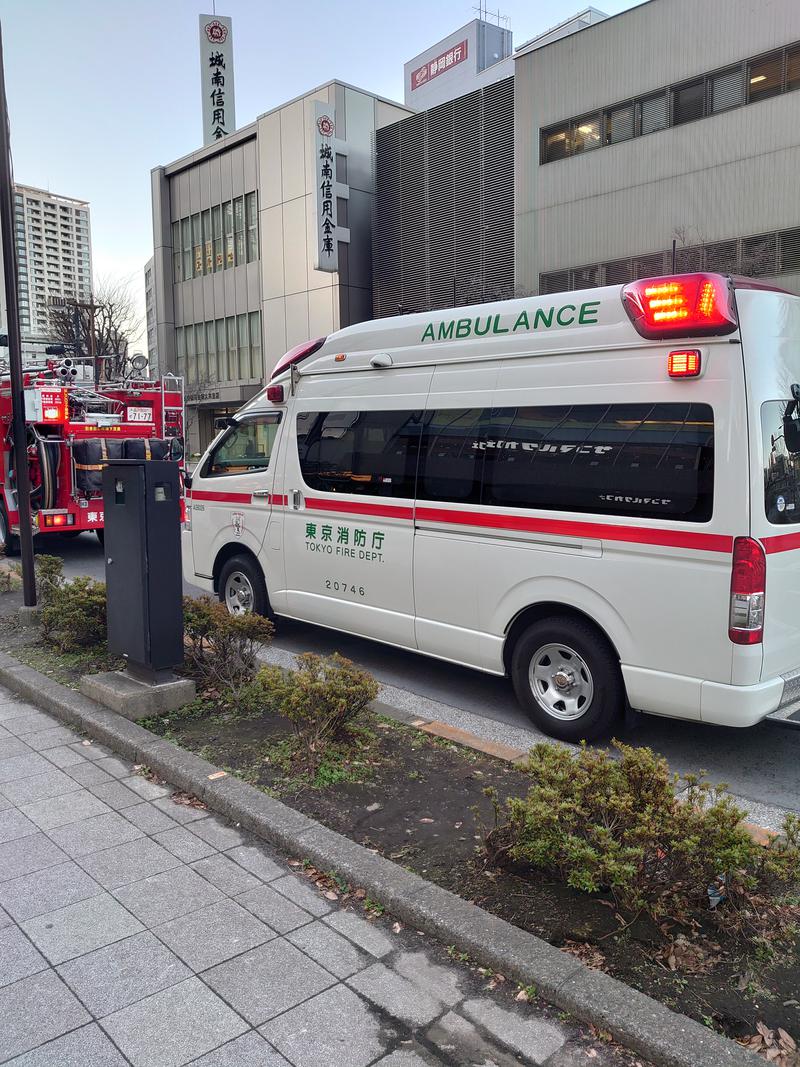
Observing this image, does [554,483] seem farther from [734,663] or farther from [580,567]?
[734,663]

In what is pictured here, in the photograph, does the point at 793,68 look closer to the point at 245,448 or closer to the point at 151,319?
the point at 245,448

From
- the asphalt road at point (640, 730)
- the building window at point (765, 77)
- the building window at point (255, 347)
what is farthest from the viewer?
the building window at point (255, 347)

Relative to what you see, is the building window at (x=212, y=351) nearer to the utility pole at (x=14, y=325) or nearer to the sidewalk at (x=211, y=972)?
the utility pole at (x=14, y=325)

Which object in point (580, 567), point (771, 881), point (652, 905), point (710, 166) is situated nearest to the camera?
point (652, 905)

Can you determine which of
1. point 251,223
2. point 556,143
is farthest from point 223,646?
point 251,223

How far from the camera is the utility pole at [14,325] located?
23.9ft

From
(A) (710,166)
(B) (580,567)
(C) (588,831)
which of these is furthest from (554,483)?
(A) (710,166)

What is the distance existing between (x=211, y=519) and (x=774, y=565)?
17.4ft

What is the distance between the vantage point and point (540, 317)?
5191 millimetres

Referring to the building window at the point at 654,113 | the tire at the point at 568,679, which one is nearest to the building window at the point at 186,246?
the building window at the point at 654,113

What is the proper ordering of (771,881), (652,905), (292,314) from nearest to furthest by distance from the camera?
(652,905) < (771,881) < (292,314)

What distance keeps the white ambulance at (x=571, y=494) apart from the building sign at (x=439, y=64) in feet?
228

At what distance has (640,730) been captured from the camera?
5398mm

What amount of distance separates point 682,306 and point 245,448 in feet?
14.4
